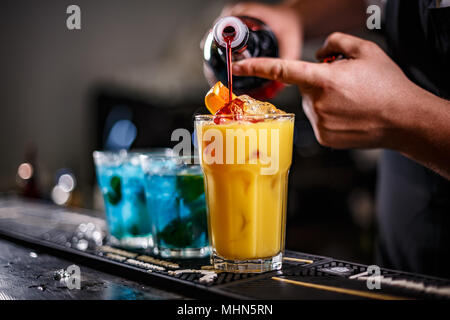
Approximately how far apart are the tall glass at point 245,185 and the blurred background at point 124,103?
105 inches

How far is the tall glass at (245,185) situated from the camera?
972 mm

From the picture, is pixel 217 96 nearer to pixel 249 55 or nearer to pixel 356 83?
pixel 249 55

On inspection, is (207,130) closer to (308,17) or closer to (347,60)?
(347,60)

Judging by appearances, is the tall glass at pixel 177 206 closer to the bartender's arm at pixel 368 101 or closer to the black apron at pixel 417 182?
the bartender's arm at pixel 368 101

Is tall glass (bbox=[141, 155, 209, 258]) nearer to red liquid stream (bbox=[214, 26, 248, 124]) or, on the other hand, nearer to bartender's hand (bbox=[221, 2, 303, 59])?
red liquid stream (bbox=[214, 26, 248, 124])

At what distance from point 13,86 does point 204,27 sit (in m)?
2.13

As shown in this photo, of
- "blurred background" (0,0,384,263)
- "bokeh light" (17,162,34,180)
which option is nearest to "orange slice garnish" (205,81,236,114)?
"bokeh light" (17,162,34,180)

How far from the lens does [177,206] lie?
1.17 m

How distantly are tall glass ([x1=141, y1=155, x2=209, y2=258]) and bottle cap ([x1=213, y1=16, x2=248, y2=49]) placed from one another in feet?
1.11

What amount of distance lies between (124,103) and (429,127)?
4.03 m

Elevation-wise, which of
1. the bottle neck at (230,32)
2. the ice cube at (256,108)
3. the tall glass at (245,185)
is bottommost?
the tall glass at (245,185)

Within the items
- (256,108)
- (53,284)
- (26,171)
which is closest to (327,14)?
(256,108)

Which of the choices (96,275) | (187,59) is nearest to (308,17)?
(96,275)

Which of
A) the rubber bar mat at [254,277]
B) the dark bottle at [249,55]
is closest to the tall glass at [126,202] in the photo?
the rubber bar mat at [254,277]
